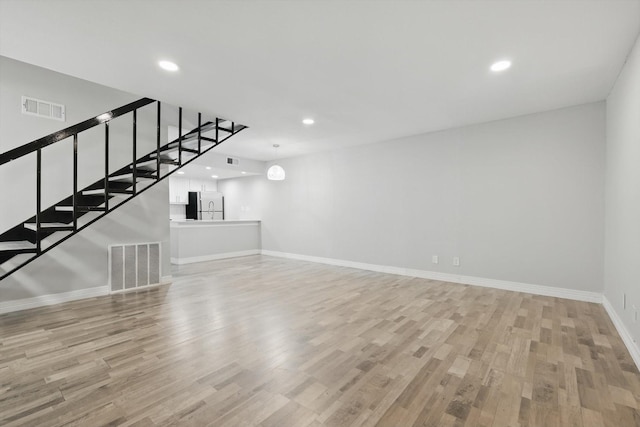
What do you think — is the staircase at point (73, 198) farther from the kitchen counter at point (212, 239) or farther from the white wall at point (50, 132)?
the kitchen counter at point (212, 239)

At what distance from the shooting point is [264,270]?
6.05m

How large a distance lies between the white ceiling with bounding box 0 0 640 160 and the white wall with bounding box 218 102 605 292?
610 mm

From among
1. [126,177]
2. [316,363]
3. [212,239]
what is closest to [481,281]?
[316,363]

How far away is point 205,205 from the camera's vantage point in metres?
9.71

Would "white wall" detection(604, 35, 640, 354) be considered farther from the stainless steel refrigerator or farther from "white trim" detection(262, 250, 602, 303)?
the stainless steel refrigerator

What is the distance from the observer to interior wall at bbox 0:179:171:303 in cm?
364

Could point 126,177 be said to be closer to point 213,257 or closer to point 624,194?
point 213,257

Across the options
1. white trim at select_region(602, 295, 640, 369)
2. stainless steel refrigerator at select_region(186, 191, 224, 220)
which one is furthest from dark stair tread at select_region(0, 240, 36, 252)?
stainless steel refrigerator at select_region(186, 191, 224, 220)

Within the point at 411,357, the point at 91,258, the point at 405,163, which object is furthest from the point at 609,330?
the point at 91,258

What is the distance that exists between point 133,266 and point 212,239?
2.86 m

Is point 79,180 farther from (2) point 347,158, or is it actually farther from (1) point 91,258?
(2) point 347,158

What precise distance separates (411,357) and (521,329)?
1458 millimetres

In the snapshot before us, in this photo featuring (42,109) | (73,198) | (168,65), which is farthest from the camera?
(42,109)

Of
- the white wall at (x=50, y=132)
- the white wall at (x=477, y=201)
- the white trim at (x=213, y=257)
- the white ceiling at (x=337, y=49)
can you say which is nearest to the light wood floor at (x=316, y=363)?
the white wall at (x=477, y=201)
